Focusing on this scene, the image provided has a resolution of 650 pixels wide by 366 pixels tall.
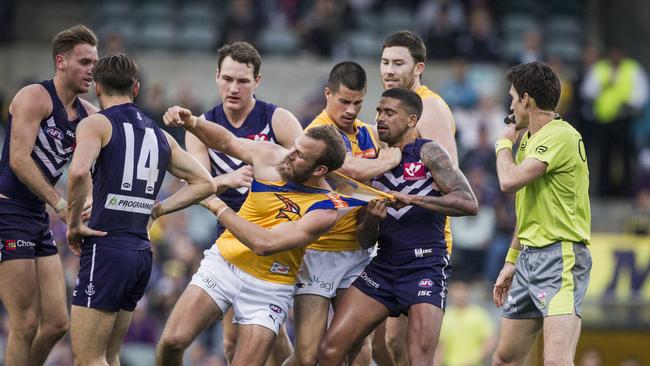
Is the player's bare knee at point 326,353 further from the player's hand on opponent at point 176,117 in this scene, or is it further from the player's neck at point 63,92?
the player's neck at point 63,92

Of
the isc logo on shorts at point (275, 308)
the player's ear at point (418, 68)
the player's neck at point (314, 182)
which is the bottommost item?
the isc logo on shorts at point (275, 308)

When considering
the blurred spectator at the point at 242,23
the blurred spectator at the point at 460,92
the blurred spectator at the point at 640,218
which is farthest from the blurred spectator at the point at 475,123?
the blurred spectator at the point at 242,23

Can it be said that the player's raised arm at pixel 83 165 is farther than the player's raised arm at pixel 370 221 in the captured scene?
No

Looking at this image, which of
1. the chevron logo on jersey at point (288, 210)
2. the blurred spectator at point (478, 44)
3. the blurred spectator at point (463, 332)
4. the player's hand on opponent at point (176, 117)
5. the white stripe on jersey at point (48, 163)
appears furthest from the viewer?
the blurred spectator at point (478, 44)

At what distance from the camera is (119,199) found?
29.9ft

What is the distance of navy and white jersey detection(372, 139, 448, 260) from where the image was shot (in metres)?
9.62

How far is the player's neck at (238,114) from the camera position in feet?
33.8

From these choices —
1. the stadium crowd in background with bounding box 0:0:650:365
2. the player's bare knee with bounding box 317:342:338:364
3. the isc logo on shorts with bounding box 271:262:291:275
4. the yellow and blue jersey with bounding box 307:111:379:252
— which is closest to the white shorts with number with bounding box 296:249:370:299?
the yellow and blue jersey with bounding box 307:111:379:252

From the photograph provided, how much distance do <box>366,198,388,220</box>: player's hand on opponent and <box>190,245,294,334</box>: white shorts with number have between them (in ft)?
3.16

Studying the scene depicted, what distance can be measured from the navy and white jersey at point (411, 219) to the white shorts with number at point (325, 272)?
1.11 feet

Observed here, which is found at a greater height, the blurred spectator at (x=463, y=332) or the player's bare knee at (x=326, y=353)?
the player's bare knee at (x=326, y=353)

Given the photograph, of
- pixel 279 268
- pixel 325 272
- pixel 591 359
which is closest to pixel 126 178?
pixel 279 268

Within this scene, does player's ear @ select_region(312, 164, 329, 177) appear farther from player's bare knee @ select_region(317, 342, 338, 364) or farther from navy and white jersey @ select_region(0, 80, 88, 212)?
navy and white jersey @ select_region(0, 80, 88, 212)

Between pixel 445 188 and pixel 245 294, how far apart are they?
1774 millimetres
